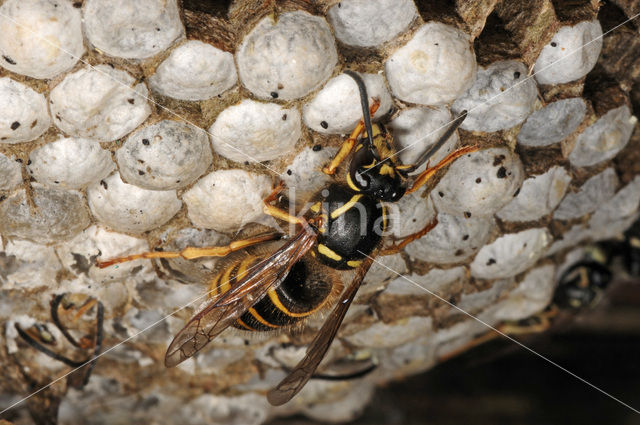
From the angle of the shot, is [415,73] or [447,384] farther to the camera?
[447,384]

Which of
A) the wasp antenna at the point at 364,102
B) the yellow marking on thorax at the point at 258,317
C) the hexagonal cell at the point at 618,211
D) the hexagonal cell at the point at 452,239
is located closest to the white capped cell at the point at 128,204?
the yellow marking on thorax at the point at 258,317

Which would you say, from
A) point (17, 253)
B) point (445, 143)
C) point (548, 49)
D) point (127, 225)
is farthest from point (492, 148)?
point (17, 253)

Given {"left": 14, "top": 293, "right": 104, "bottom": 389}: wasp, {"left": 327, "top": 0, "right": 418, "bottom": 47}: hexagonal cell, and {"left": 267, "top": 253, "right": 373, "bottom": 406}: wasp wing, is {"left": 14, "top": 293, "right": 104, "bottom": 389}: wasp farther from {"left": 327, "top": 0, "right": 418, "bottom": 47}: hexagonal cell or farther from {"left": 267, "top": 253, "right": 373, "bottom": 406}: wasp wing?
{"left": 327, "top": 0, "right": 418, "bottom": 47}: hexagonal cell

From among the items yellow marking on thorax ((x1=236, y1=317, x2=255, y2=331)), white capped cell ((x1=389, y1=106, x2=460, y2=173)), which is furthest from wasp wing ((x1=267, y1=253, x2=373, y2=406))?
white capped cell ((x1=389, y1=106, x2=460, y2=173))

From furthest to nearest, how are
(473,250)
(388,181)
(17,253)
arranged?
(473,250) < (17,253) < (388,181)

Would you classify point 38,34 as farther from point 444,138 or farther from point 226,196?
point 444,138

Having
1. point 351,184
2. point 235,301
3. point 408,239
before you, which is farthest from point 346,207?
point 235,301

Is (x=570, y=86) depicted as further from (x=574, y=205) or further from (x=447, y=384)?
(x=447, y=384)
